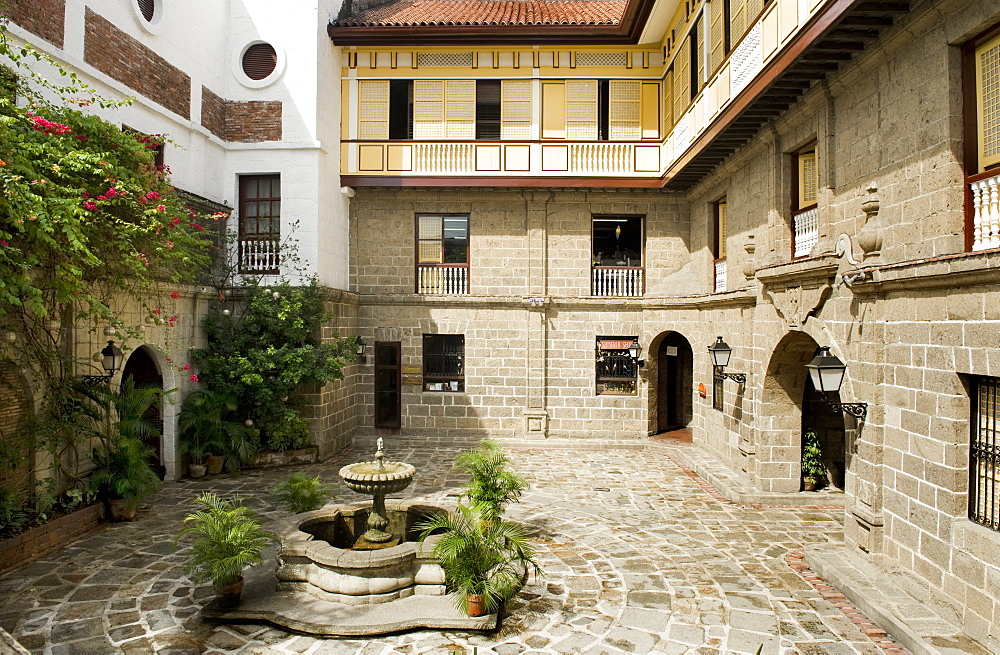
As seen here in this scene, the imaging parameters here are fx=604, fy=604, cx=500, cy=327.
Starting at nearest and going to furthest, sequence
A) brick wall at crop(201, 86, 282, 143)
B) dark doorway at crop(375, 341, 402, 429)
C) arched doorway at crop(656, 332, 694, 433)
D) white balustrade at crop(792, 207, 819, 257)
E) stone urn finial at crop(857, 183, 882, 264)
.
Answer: stone urn finial at crop(857, 183, 882, 264) < white balustrade at crop(792, 207, 819, 257) < brick wall at crop(201, 86, 282, 143) < dark doorway at crop(375, 341, 402, 429) < arched doorway at crop(656, 332, 694, 433)

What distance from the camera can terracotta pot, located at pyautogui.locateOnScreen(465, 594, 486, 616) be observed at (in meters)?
6.05

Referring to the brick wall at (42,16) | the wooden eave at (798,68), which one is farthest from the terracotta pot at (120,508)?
the wooden eave at (798,68)

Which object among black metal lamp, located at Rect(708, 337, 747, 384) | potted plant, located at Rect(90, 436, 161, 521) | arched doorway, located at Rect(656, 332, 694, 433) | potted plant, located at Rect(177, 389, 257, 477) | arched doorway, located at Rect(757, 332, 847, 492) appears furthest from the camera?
arched doorway, located at Rect(656, 332, 694, 433)

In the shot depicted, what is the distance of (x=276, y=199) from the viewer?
13.8 meters

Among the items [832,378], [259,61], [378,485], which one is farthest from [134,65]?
[832,378]

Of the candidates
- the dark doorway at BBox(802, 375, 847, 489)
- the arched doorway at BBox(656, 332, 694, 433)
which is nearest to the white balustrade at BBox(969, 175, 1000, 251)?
the dark doorway at BBox(802, 375, 847, 489)

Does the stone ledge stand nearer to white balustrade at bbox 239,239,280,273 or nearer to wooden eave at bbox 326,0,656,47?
white balustrade at bbox 239,239,280,273

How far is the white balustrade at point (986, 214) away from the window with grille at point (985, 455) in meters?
1.31

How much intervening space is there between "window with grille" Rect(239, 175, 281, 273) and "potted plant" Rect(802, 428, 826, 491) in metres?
11.1

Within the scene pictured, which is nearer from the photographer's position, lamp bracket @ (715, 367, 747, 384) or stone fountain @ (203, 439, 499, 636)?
stone fountain @ (203, 439, 499, 636)

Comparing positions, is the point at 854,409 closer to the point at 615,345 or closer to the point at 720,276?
the point at 720,276

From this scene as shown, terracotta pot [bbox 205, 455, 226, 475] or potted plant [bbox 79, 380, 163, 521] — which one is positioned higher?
potted plant [bbox 79, 380, 163, 521]

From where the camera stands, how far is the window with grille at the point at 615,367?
605 inches

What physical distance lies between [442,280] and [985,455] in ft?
38.8
